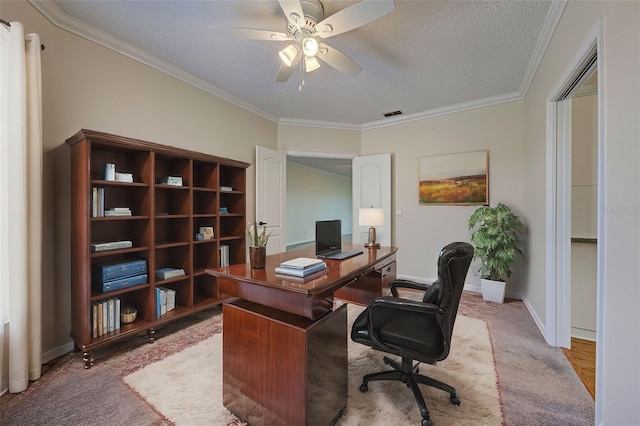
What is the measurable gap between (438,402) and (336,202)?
8543 mm

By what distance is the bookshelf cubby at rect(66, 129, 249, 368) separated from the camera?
1.97 m

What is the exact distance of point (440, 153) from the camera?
401cm

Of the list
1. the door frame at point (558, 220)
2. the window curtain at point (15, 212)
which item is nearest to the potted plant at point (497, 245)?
the door frame at point (558, 220)

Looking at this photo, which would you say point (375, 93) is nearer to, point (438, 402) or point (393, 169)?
point (393, 169)

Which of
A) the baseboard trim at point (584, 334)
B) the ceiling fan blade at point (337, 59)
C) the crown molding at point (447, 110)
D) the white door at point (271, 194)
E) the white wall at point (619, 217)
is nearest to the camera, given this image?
the white wall at point (619, 217)

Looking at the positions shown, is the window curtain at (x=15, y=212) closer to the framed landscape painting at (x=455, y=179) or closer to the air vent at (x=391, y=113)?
the air vent at (x=391, y=113)

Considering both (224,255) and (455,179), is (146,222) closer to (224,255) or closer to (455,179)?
(224,255)

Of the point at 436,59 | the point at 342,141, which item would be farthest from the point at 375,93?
the point at 342,141

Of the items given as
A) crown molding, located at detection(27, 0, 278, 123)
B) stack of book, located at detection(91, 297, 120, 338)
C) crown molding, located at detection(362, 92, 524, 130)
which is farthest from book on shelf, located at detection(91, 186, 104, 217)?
crown molding, located at detection(362, 92, 524, 130)

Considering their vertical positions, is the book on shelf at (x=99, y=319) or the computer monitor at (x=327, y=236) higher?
the computer monitor at (x=327, y=236)

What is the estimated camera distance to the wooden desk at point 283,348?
4.02ft

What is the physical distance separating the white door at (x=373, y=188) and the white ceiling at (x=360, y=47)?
0.99 meters

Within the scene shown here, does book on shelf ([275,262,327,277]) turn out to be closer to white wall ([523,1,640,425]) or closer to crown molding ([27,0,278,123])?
white wall ([523,1,640,425])

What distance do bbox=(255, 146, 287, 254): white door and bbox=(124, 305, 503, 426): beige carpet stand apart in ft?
6.69
